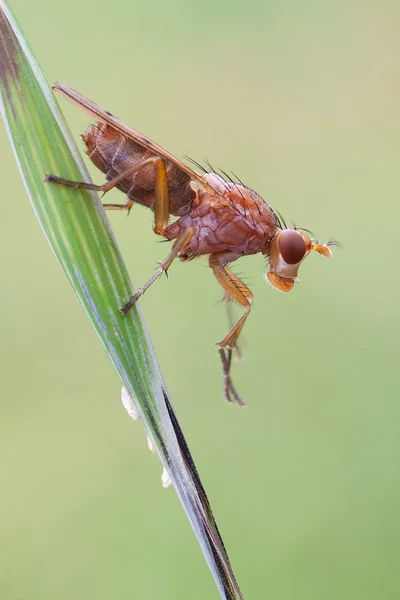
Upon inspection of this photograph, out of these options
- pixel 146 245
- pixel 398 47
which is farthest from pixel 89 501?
pixel 398 47

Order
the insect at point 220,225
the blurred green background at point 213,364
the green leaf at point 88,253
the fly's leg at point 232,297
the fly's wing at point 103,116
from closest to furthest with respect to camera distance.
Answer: the green leaf at point 88,253, the fly's wing at point 103,116, the insect at point 220,225, the fly's leg at point 232,297, the blurred green background at point 213,364

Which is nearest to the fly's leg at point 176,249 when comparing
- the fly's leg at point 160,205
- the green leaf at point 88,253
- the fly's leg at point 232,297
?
the fly's leg at point 160,205

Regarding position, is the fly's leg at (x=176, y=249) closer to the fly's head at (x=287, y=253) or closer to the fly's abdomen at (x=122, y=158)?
the fly's abdomen at (x=122, y=158)

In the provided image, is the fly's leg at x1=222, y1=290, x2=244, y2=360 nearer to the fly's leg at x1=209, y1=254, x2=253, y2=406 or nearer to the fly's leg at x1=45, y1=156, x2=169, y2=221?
the fly's leg at x1=209, y1=254, x2=253, y2=406

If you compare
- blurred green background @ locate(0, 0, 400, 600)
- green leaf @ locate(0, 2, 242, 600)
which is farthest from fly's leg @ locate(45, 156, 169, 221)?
blurred green background @ locate(0, 0, 400, 600)

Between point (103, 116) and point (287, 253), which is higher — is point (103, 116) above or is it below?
above

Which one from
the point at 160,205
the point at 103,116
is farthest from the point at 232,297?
the point at 103,116

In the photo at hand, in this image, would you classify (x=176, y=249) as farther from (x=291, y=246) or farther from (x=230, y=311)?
(x=230, y=311)
